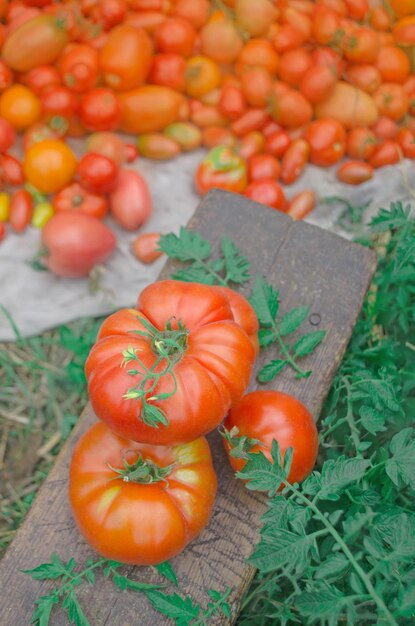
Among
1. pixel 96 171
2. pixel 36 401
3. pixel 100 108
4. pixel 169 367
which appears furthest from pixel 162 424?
pixel 100 108

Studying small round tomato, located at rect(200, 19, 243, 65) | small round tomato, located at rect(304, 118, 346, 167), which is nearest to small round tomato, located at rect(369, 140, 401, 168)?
small round tomato, located at rect(304, 118, 346, 167)

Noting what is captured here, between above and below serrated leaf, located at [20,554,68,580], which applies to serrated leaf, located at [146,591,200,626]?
above

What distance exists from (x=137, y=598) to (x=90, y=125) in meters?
1.68

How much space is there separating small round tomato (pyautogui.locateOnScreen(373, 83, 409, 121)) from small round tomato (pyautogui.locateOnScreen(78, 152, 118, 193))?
1.07 metres

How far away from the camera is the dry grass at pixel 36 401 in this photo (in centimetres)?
194

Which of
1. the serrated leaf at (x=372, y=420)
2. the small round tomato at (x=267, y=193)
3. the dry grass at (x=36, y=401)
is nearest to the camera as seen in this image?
the serrated leaf at (x=372, y=420)

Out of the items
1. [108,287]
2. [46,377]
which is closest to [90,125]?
[108,287]

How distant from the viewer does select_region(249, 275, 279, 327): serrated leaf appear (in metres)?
1.45

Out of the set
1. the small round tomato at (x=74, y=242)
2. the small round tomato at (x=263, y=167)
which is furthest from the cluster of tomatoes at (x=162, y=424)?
the small round tomato at (x=263, y=167)

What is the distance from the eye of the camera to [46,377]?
2.09 m

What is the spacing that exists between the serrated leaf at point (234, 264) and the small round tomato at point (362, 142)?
102 centimetres

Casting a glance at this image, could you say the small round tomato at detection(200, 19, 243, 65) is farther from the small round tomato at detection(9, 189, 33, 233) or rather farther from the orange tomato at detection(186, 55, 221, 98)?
the small round tomato at detection(9, 189, 33, 233)

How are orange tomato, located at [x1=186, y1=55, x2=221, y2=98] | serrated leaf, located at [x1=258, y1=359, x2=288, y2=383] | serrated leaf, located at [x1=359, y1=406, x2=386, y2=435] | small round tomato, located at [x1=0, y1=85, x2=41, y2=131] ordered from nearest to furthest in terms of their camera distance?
serrated leaf, located at [x1=359, y1=406, x2=386, y2=435] → serrated leaf, located at [x1=258, y1=359, x2=288, y2=383] → small round tomato, located at [x1=0, y1=85, x2=41, y2=131] → orange tomato, located at [x1=186, y1=55, x2=221, y2=98]

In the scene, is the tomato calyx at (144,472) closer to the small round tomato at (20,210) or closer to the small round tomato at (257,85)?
the small round tomato at (20,210)
